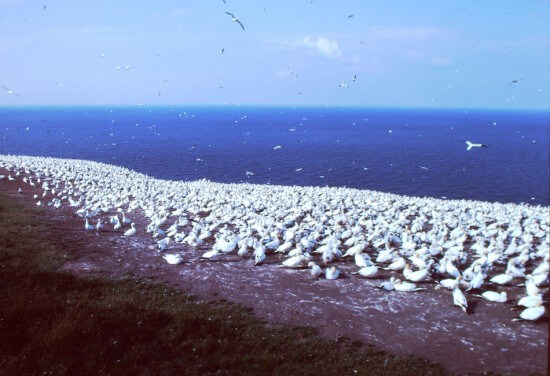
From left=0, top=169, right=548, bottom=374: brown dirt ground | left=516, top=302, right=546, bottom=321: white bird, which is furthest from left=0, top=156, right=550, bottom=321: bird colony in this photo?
left=0, top=169, right=548, bottom=374: brown dirt ground

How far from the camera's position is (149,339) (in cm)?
963

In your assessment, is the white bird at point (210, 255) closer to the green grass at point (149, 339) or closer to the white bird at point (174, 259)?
the white bird at point (174, 259)

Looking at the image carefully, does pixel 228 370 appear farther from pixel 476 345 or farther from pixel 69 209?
pixel 69 209

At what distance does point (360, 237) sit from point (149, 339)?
9.29 m

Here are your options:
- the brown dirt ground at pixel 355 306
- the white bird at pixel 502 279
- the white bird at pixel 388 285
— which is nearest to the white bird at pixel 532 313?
the brown dirt ground at pixel 355 306

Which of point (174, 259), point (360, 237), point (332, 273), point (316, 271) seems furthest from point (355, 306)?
point (174, 259)

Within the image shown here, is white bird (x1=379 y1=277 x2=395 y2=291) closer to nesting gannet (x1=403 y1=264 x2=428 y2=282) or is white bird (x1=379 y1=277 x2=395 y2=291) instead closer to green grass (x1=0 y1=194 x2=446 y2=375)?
nesting gannet (x1=403 y1=264 x2=428 y2=282)

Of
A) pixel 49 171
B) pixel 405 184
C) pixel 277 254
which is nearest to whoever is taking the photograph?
pixel 277 254

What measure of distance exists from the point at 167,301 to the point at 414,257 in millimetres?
8123

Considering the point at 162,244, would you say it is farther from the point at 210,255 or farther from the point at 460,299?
the point at 460,299

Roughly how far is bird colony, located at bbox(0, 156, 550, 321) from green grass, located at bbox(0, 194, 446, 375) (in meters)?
3.56

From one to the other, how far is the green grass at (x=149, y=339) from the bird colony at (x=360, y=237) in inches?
140

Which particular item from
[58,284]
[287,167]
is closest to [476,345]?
[58,284]

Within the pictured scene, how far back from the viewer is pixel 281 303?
11.8 metres
